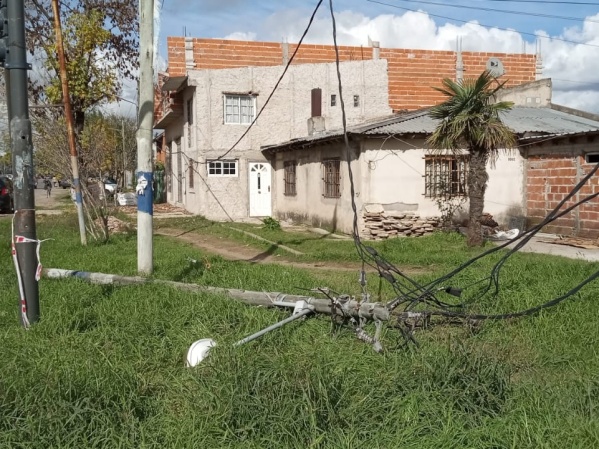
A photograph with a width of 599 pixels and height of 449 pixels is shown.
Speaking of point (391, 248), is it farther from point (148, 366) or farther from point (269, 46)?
point (269, 46)

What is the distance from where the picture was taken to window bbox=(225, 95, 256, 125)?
77.5 feet

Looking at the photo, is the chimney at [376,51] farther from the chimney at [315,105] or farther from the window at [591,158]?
the window at [591,158]

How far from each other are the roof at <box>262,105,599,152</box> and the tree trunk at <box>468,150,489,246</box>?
8.55 ft

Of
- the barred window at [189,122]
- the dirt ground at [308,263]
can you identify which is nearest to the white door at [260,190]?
the barred window at [189,122]

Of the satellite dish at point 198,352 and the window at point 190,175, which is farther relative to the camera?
the window at point 190,175


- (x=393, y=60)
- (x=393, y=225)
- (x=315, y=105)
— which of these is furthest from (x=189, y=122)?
(x=393, y=225)

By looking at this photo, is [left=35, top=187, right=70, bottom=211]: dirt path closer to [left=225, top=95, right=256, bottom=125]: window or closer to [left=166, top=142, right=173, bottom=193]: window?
[left=166, top=142, right=173, bottom=193]: window

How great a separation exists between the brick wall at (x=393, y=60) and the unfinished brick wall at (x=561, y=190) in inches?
389

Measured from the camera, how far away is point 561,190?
15562 millimetres

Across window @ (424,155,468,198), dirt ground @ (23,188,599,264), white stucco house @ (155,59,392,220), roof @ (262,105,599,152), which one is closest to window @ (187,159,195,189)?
white stucco house @ (155,59,392,220)

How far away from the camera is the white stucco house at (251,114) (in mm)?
23344

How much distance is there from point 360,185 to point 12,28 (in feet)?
36.5

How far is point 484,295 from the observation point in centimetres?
752

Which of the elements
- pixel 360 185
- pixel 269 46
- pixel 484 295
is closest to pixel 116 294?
pixel 484 295
